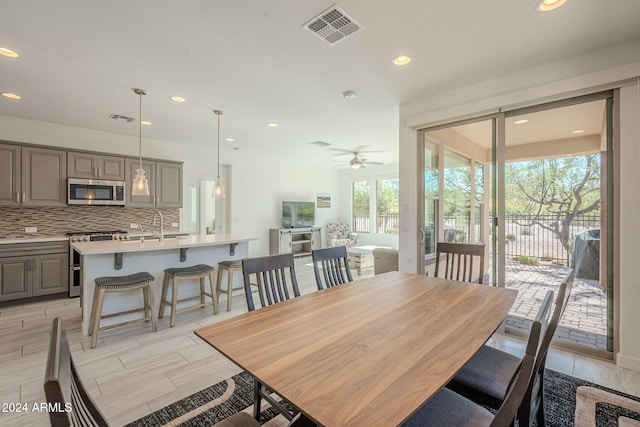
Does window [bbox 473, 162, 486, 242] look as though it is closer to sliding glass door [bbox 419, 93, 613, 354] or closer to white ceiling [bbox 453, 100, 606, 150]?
sliding glass door [bbox 419, 93, 613, 354]

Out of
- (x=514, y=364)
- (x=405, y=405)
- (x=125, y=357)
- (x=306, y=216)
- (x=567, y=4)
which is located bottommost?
(x=125, y=357)

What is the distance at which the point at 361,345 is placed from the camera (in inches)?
47.8

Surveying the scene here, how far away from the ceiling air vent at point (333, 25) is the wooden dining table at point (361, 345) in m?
1.90

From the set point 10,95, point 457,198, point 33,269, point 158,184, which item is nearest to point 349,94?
point 457,198

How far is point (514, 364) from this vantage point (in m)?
1.59

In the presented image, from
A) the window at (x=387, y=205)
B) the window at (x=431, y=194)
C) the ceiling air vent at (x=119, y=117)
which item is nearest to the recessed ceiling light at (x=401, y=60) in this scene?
the window at (x=431, y=194)

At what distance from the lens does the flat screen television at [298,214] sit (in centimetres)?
765

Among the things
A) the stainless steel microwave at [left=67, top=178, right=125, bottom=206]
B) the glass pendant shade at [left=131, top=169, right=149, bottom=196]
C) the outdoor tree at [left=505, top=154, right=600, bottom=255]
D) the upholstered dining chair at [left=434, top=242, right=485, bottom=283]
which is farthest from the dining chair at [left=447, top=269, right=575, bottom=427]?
the stainless steel microwave at [left=67, top=178, right=125, bottom=206]

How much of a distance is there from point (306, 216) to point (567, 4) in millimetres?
6717

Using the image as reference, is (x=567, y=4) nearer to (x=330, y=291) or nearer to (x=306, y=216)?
(x=330, y=291)

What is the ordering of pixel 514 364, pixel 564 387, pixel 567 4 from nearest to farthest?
pixel 514 364 → pixel 567 4 → pixel 564 387

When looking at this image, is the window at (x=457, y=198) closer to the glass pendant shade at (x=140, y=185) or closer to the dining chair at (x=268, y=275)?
the dining chair at (x=268, y=275)

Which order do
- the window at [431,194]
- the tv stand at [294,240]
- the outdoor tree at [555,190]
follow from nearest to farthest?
1. the outdoor tree at [555,190]
2. the window at [431,194]
3. the tv stand at [294,240]

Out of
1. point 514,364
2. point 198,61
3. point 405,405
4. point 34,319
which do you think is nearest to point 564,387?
point 514,364
